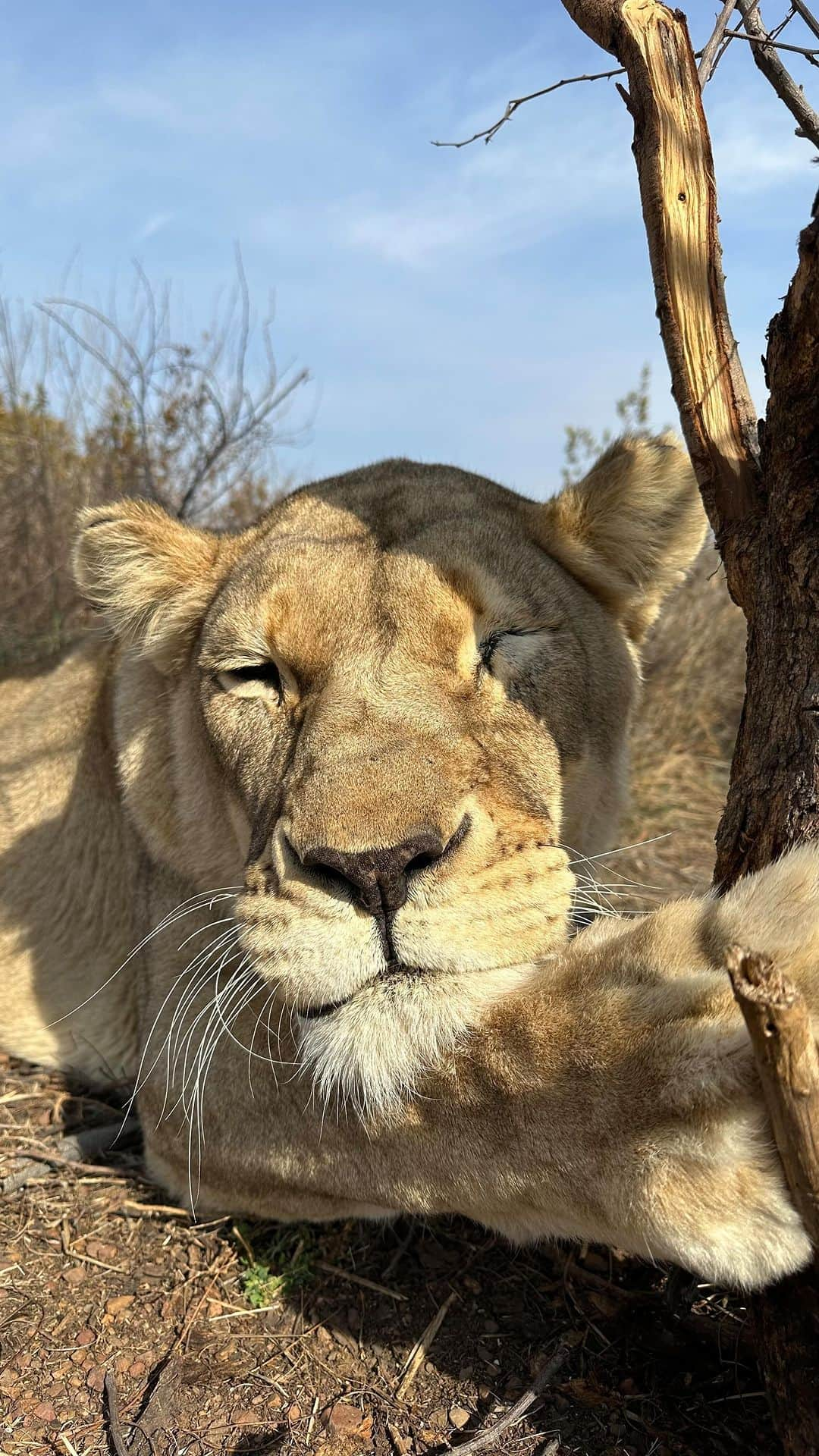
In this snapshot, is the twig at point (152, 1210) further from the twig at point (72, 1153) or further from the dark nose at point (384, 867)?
the dark nose at point (384, 867)

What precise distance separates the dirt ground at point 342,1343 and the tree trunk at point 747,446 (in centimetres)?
41

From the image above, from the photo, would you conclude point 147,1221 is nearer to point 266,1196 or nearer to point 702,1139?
point 266,1196

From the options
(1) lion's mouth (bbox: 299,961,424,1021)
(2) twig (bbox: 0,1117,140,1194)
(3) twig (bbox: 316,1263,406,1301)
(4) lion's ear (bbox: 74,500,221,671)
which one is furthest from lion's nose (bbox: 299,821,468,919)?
(2) twig (bbox: 0,1117,140,1194)

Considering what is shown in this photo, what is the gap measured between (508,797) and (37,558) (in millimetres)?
8665

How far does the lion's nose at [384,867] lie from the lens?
7.08 ft

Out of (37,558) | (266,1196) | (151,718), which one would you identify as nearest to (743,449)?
(151,718)

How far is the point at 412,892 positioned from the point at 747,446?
4.54 feet

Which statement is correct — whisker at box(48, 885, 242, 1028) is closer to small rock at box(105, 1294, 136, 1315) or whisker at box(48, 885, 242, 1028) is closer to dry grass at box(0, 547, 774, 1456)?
dry grass at box(0, 547, 774, 1456)

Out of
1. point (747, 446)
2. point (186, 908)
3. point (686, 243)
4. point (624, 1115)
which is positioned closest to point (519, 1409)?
point (624, 1115)

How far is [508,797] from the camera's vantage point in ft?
8.35

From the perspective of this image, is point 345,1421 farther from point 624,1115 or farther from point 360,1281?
point 624,1115

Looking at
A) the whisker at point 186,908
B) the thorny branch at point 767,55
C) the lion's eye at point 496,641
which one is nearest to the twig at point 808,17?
the thorny branch at point 767,55

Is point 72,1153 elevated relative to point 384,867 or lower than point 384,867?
lower

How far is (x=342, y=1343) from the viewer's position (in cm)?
277
